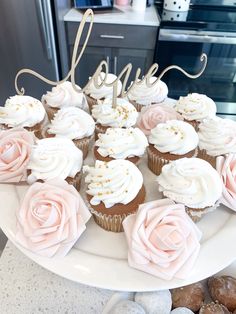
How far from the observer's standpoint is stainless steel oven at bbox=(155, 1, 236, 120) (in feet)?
6.26

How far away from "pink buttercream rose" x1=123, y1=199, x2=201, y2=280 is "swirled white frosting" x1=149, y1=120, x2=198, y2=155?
0.31 meters

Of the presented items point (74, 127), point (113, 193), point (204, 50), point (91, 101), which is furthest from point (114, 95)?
point (204, 50)

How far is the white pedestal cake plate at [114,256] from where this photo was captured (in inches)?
25.8

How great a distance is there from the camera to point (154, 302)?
71 cm

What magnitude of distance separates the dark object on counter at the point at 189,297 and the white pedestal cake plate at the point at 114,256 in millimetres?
153

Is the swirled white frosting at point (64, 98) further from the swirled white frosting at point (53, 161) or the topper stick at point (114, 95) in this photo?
the swirled white frosting at point (53, 161)

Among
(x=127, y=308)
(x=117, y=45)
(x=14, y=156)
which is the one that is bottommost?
(x=117, y=45)

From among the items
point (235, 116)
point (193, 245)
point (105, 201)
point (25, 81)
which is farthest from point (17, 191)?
point (235, 116)

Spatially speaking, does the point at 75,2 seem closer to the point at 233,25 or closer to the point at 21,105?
the point at 233,25

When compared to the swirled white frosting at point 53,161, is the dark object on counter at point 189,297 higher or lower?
lower

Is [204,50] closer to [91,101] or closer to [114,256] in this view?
[91,101]

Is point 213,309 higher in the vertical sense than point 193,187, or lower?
lower

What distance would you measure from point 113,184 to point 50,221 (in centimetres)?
20

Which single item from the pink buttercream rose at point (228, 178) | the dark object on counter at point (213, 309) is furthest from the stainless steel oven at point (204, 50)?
the dark object on counter at point (213, 309)
